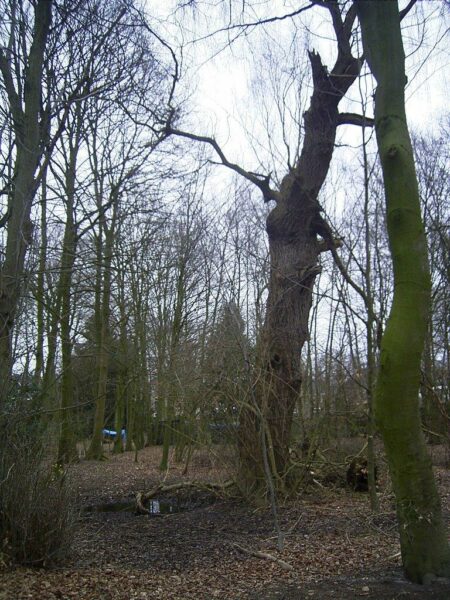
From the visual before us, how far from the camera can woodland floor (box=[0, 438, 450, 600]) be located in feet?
16.0

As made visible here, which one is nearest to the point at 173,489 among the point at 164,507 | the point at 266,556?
the point at 164,507

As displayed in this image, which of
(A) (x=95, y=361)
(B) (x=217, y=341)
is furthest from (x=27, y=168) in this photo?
(A) (x=95, y=361)

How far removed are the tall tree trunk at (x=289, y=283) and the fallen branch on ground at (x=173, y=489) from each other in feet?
2.16

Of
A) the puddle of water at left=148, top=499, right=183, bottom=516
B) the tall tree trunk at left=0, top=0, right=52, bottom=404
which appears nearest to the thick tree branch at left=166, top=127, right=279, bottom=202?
the tall tree trunk at left=0, top=0, right=52, bottom=404

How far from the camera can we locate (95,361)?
19516 mm

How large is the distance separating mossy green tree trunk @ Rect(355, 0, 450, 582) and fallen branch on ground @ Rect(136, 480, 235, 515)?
240 inches

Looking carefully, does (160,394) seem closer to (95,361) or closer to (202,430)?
(202,430)

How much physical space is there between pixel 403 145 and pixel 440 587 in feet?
10.3

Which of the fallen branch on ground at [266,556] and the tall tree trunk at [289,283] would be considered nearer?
the fallen branch on ground at [266,556]

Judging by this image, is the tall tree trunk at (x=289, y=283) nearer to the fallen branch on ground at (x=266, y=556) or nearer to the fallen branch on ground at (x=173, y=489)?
the fallen branch on ground at (x=173, y=489)

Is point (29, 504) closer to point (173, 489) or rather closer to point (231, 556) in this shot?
point (231, 556)

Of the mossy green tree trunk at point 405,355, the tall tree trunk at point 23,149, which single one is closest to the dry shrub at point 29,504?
the tall tree trunk at point 23,149

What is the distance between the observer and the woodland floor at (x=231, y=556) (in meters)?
4.88

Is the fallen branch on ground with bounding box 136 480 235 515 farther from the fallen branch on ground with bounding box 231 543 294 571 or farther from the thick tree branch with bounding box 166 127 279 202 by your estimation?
the thick tree branch with bounding box 166 127 279 202
